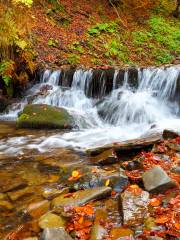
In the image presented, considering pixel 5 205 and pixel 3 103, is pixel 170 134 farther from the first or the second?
pixel 3 103

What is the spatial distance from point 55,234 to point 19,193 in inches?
67.7

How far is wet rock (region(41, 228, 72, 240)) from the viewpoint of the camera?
145 inches

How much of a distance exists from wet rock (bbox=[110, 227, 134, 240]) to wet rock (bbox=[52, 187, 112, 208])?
71 cm

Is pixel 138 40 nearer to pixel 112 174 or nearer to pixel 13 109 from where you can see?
pixel 13 109

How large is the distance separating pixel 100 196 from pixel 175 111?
6.78m

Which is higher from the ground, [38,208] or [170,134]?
[170,134]

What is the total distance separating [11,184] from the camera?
18.6 feet

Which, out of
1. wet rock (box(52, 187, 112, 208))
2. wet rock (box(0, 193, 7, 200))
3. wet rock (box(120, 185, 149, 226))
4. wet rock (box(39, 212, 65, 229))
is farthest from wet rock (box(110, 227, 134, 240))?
wet rock (box(0, 193, 7, 200))

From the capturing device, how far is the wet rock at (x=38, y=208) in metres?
4.62

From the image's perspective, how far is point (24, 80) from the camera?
11.8m

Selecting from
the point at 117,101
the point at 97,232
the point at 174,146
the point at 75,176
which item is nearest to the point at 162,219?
the point at 97,232

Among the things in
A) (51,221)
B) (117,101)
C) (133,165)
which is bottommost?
(51,221)

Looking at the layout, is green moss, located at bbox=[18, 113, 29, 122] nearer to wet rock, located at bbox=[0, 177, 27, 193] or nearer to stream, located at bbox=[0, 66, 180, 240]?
stream, located at bbox=[0, 66, 180, 240]

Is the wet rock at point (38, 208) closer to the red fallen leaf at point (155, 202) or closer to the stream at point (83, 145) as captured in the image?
the stream at point (83, 145)
